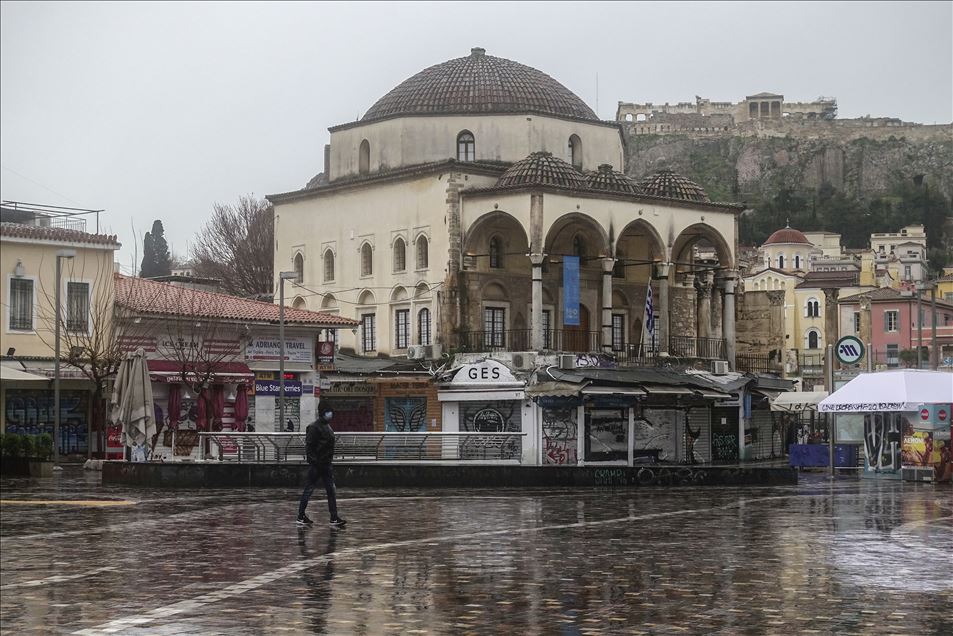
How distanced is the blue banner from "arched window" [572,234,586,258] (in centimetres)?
400

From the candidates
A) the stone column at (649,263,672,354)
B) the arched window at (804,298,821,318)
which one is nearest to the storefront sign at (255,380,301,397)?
the stone column at (649,263,672,354)

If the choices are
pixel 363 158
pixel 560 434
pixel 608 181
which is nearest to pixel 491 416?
pixel 560 434

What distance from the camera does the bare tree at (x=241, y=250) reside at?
7206cm

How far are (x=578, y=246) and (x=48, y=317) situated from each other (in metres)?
18.4

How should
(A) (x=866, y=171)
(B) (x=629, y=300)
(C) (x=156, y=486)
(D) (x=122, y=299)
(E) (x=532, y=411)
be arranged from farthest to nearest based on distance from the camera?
(A) (x=866, y=171) < (B) (x=629, y=300) < (E) (x=532, y=411) < (D) (x=122, y=299) < (C) (x=156, y=486)

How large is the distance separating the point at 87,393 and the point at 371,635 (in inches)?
1271

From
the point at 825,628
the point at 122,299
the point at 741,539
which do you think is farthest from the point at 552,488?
the point at 825,628

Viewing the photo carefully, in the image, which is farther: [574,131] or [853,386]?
[574,131]

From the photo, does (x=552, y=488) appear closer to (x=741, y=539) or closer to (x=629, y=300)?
(x=741, y=539)

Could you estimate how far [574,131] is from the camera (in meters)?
53.0

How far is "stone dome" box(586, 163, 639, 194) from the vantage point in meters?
48.5

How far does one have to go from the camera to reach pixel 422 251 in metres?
49.4

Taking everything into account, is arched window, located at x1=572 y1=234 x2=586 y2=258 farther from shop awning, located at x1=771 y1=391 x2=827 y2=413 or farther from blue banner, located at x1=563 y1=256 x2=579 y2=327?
shop awning, located at x1=771 y1=391 x2=827 y2=413

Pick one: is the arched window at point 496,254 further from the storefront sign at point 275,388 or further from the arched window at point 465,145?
the storefront sign at point 275,388
